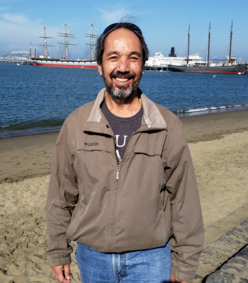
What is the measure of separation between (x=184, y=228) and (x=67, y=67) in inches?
4558

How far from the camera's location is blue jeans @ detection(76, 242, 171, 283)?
4.99 ft

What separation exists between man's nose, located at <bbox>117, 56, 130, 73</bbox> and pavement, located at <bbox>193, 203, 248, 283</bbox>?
7.07ft

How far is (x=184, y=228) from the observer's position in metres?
1.59

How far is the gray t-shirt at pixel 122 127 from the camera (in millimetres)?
1559

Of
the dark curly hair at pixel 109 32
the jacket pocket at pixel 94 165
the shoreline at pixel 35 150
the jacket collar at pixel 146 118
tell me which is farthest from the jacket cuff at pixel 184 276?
the shoreline at pixel 35 150

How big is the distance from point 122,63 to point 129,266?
1.13 meters

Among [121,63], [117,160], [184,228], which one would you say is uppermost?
[121,63]

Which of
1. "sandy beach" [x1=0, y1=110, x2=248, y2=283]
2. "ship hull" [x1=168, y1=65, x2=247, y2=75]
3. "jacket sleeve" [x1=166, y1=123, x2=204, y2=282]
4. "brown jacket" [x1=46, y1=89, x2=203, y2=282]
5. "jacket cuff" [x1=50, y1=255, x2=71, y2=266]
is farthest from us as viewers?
"ship hull" [x1=168, y1=65, x2=247, y2=75]

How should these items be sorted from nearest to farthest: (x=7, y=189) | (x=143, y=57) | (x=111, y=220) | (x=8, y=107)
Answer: (x=111, y=220) → (x=143, y=57) → (x=7, y=189) → (x=8, y=107)

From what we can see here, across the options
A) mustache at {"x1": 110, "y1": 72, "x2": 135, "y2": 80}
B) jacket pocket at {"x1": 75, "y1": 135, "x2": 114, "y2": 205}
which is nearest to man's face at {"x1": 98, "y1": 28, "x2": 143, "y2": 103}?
mustache at {"x1": 110, "y1": 72, "x2": 135, "y2": 80}

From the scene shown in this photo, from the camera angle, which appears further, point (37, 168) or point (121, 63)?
point (37, 168)

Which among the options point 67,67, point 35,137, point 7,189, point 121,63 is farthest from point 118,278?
point 67,67

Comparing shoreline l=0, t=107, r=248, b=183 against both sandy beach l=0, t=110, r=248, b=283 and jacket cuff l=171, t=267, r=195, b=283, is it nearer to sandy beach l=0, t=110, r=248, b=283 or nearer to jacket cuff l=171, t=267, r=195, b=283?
sandy beach l=0, t=110, r=248, b=283

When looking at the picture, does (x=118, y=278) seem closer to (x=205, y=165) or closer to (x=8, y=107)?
(x=205, y=165)
